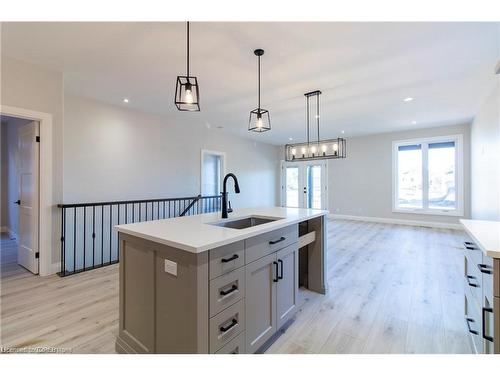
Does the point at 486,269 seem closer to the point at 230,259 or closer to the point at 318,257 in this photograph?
the point at 230,259

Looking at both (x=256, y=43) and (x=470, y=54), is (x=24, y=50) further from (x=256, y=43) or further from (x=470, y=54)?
(x=470, y=54)

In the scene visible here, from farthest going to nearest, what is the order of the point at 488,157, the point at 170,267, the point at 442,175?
the point at 442,175 → the point at 488,157 → the point at 170,267

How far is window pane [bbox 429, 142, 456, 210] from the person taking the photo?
629cm

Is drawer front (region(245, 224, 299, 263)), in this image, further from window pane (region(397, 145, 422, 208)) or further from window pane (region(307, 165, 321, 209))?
window pane (region(307, 165, 321, 209))

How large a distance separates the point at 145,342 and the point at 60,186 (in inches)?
110

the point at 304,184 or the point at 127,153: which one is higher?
the point at 127,153

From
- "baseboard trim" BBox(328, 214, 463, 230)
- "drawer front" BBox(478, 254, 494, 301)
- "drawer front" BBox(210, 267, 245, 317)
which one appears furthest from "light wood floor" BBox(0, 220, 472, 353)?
"baseboard trim" BBox(328, 214, 463, 230)

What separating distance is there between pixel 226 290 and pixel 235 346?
1.27 feet

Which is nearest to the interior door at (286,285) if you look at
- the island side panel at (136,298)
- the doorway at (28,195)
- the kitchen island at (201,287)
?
the kitchen island at (201,287)

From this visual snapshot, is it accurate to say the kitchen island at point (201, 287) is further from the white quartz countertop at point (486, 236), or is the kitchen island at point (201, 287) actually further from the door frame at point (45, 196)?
the door frame at point (45, 196)

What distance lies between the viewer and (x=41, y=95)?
Result: 9.97 feet

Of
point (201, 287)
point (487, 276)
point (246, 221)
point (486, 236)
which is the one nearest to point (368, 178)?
point (246, 221)

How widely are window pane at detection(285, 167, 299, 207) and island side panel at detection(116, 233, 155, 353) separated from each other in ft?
25.8
